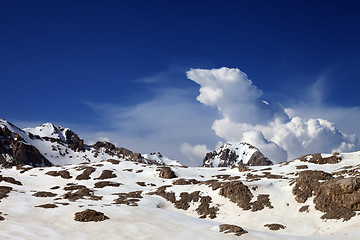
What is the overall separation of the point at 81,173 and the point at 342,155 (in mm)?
100533

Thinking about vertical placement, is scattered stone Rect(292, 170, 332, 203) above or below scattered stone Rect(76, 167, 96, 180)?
below

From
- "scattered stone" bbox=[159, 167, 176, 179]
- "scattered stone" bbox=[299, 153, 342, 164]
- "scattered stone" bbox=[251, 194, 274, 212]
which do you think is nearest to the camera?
"scattered stone" bbox=[251, 194, 274, 212]

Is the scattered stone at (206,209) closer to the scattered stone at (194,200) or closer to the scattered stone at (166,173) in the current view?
the scattered stone at (194,200)

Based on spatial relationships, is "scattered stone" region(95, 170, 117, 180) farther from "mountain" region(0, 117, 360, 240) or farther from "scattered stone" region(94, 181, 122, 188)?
"mountain" region(0, 117, 360, 240)

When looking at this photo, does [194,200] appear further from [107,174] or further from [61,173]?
[61,173]

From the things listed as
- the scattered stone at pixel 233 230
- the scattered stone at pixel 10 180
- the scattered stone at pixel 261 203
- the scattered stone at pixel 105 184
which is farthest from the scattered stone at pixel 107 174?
the scattered stone at pixel 233 230

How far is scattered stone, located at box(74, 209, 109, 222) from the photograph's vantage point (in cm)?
3484

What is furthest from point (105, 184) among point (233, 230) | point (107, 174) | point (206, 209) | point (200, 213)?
point (233, 230)

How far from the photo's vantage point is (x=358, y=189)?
4422 centimetres

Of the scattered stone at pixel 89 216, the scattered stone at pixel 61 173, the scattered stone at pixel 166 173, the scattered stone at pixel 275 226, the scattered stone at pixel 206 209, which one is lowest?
the scattered stone at pixel 89 216

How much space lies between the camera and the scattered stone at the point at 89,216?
114 feet

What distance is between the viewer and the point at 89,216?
35.3m

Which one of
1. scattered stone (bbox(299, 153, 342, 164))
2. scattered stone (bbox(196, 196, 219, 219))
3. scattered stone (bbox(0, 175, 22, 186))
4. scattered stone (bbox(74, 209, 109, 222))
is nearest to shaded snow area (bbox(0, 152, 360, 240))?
scattered stone (bbox(74, 209, 109, 222))

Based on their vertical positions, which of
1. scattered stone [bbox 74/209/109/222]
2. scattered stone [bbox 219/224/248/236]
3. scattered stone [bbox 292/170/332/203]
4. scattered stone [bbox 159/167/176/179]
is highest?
scattered stone [bbox 159/167/176/179]
